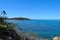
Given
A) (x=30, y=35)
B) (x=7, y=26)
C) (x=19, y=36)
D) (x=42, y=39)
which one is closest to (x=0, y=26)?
(x=7, y=26)

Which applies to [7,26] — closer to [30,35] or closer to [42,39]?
[30,35]

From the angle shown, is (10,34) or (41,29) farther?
(41,29)

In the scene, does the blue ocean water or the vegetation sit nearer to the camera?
the vegetation

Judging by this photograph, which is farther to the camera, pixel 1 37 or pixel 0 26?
pixel 0 26

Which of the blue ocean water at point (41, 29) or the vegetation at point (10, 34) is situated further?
the blue ocean water at point (41, 29)

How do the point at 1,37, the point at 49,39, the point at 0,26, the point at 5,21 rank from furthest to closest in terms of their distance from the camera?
the point at 5,21
the point at 49,39
the point at 0,26
the point at 1,37

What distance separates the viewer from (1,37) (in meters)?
7.74

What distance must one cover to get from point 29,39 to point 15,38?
68 cm

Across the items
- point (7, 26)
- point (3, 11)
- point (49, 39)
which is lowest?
point (49, 39)

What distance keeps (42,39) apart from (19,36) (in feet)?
3.92

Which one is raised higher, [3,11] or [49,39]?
[3,11]

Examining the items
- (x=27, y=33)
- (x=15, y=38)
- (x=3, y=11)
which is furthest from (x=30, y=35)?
(x=3, y=11)

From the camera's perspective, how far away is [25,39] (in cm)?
835

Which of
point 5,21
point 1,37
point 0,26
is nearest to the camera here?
point 1,37
